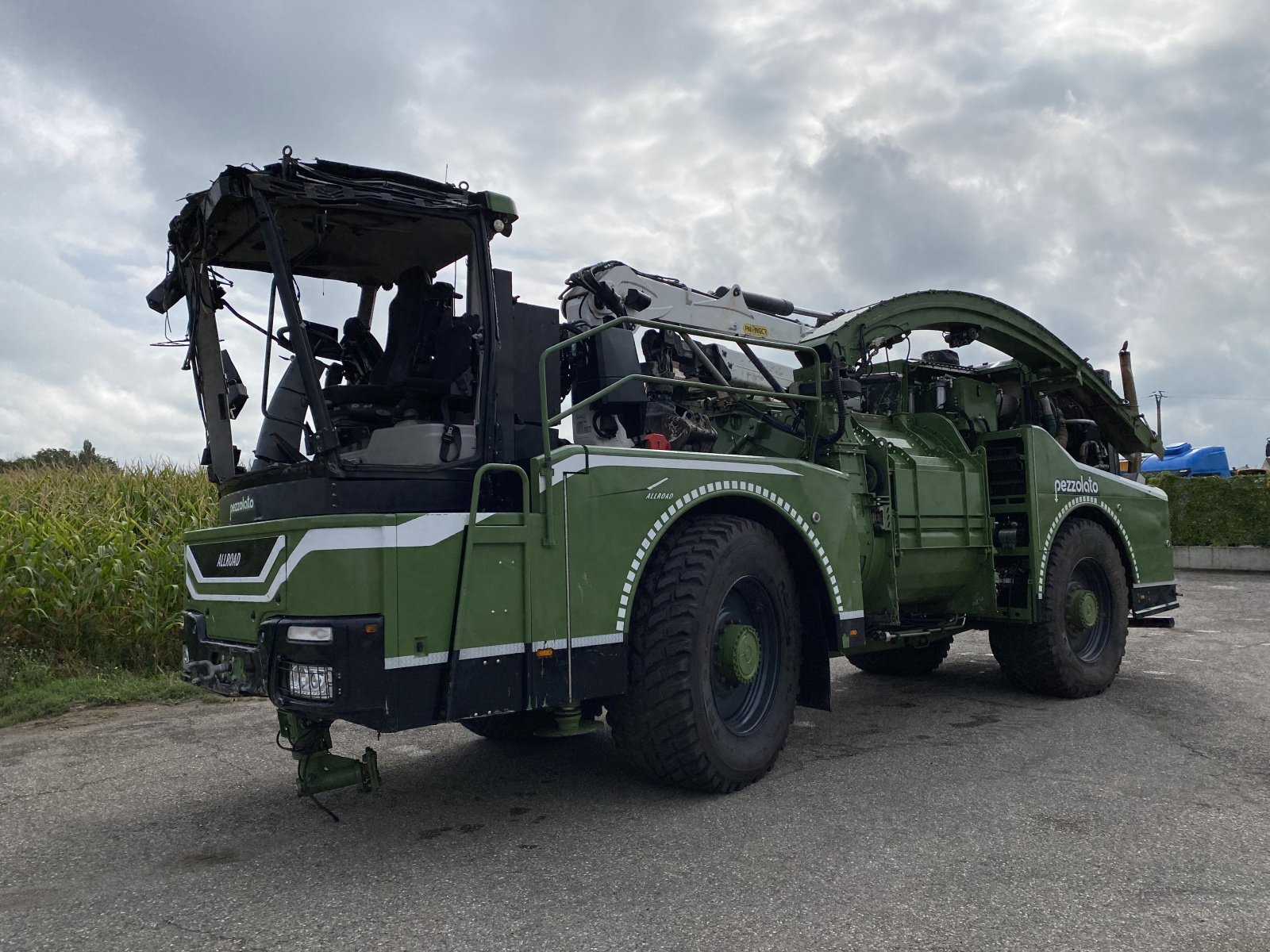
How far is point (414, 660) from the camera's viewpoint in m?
4.02

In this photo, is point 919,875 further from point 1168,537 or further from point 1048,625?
point 1168,537

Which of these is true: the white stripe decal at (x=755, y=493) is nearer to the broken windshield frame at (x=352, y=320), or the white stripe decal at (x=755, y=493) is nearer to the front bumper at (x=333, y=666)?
the broken windshield frame at (x=352, y=320)

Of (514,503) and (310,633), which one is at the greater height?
(514,503)

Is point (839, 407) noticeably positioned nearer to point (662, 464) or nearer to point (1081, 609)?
point (662, 464)

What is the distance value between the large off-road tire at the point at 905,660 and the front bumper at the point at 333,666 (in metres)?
5.89

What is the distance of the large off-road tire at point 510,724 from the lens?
5520mm

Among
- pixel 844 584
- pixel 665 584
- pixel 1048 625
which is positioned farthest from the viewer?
pixel 1048 625

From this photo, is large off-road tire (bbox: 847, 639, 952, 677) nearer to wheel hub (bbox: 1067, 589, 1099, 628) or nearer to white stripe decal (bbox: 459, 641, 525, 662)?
wheel hub (bbox: 1067, 589, 1099, 628)

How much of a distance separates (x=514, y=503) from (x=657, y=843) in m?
1.60

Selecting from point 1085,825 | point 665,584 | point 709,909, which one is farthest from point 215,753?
point 1085,825

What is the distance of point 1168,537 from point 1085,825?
5482mm

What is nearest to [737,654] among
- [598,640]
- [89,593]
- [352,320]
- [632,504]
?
[598,640]

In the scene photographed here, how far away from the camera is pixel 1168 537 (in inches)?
360

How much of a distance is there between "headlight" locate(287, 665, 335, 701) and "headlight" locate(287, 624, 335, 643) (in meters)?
0.10
